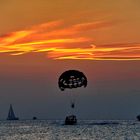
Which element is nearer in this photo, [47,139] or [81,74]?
[81,74]

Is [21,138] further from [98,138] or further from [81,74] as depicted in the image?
[81,74]

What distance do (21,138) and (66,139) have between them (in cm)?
1195

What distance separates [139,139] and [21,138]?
2904 centimetres

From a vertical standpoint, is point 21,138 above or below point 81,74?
below

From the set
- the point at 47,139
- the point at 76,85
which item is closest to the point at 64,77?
the point at 76,85

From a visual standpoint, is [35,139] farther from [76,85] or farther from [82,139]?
[76,85]

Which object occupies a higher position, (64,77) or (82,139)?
(64,77)

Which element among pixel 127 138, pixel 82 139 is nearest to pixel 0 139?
pixel 82 139

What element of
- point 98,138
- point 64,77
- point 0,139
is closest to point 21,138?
point 0,139

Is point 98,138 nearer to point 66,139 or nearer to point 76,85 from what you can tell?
point 66,139

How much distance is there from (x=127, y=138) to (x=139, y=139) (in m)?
5.38

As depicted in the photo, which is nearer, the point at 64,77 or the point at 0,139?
the point at 64,77

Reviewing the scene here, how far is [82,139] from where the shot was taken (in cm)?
17662

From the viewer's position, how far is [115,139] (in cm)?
17588
